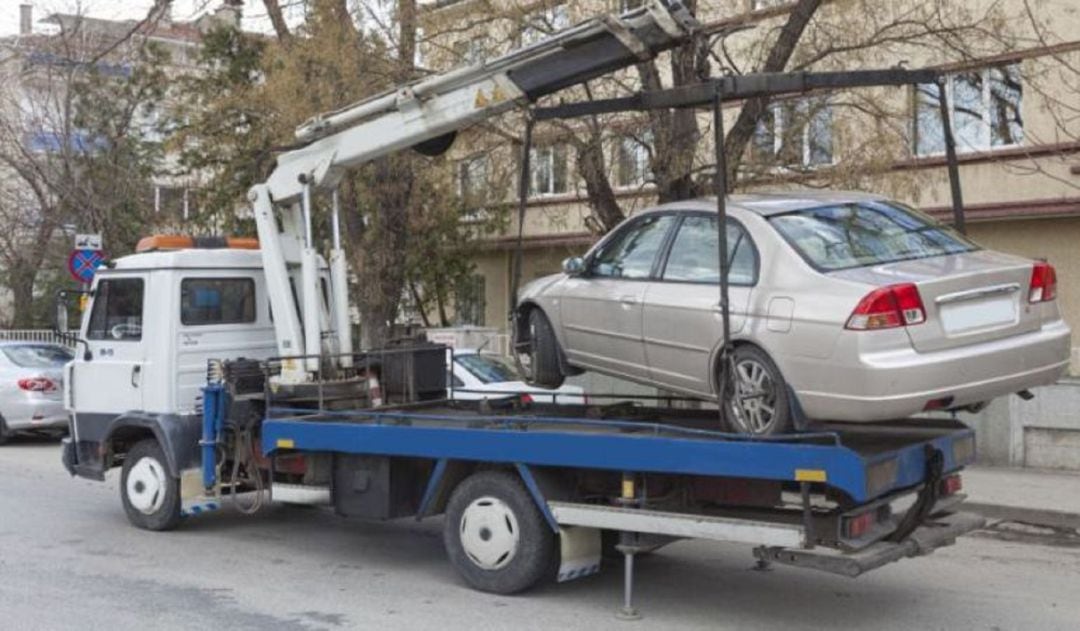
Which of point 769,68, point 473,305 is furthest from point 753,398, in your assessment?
point 473,305

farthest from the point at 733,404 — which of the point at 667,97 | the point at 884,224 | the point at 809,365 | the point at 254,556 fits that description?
the point at 254,556

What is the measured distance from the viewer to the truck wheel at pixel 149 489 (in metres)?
9.12

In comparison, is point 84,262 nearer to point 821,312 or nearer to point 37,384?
point 37,384

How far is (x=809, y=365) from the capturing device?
19.3ft

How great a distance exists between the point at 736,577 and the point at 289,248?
14.4 feet

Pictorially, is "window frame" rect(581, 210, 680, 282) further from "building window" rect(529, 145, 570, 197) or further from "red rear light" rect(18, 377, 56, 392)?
"red rear light" rect(18, 377, 56, 392)

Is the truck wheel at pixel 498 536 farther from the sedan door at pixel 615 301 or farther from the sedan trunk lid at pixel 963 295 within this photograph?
the sedan trunk lid at pixel 963 295

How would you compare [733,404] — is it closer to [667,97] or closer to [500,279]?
[667,97]

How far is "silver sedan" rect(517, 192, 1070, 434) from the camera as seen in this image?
573 centimetres

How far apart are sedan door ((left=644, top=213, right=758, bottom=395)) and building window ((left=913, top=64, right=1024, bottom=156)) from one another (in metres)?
8.56

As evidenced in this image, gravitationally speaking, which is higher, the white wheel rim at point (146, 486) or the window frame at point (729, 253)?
the window frame at point (729, 253)

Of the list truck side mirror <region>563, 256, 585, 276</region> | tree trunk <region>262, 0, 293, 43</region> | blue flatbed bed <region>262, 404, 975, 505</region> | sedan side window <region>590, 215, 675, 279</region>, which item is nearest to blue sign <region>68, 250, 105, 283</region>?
tree trunk <region>262, 0, 293, 43</region>

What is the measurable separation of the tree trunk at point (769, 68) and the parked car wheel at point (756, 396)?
526cm

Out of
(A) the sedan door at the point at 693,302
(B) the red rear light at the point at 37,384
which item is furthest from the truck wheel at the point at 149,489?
(B) the red rear light at the point at 37,384
